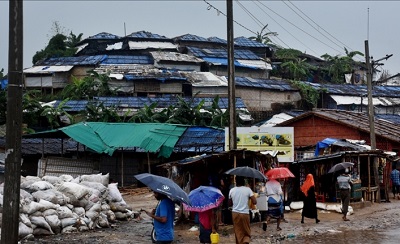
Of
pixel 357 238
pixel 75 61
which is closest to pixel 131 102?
pixel 75 61

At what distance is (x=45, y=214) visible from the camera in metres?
14.6

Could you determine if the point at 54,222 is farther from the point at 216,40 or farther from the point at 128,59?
the point at 216,40

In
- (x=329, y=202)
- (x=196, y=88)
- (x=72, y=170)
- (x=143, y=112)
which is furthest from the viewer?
(x=196, y=88)

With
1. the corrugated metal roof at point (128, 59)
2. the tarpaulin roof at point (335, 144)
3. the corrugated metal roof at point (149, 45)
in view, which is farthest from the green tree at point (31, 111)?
the tarpaulin roof at point (335, 144)

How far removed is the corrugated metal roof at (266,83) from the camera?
4703 cm

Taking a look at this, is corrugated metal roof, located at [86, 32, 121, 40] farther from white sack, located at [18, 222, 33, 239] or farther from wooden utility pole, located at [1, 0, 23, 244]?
wooden utility pole, located at [1, 0, 23, 244]

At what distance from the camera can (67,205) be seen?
15.4 m

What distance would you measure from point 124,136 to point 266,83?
21.4 metres

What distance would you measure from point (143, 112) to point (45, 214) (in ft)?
70.3

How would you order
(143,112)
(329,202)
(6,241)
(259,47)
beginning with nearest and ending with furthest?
(6,241), (329,202), (143,112), (259,47)

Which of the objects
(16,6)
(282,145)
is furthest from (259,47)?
(16,6)

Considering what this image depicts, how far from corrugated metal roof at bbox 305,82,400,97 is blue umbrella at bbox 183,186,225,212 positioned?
3713 cm

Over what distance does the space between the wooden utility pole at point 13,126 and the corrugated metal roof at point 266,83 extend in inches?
1516

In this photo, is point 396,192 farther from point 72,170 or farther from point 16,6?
point 16,6
